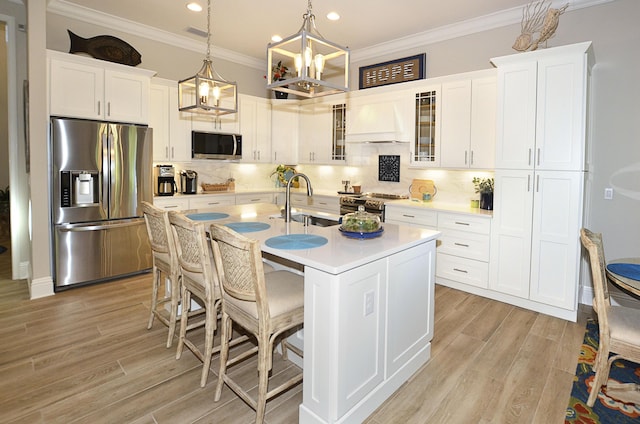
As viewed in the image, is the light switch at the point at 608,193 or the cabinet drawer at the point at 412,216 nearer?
the light switch at the point at 608,193

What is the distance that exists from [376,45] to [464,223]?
294 centimetres

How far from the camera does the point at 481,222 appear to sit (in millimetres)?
3977

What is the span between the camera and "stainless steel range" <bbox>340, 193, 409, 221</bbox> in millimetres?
4840

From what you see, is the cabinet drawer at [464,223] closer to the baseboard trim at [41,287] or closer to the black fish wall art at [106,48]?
the black fish wall art at [106,48]

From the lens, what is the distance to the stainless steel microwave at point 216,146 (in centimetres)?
533

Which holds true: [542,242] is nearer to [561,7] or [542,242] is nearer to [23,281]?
[561,7]

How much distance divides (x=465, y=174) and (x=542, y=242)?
4.52ft

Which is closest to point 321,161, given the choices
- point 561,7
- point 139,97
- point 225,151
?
point 225,151

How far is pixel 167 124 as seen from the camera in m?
Answer: 5.03

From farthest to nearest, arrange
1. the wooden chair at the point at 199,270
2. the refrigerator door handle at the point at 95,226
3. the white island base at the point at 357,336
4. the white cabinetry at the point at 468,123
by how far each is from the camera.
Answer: the white cabinetry at the point at 468,123, the refrigerator door handle at the point at 95,226, the wooden chair at the point at 199,270, the white island base at the point at 357,336

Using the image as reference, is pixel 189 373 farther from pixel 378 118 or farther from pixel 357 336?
pixel 378 118

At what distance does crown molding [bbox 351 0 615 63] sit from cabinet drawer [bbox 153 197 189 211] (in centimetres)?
332

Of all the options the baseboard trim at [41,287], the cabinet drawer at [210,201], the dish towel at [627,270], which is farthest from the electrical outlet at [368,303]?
the cabinet drawer at [210,201]

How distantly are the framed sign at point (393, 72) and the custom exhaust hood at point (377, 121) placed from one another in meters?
0.32
